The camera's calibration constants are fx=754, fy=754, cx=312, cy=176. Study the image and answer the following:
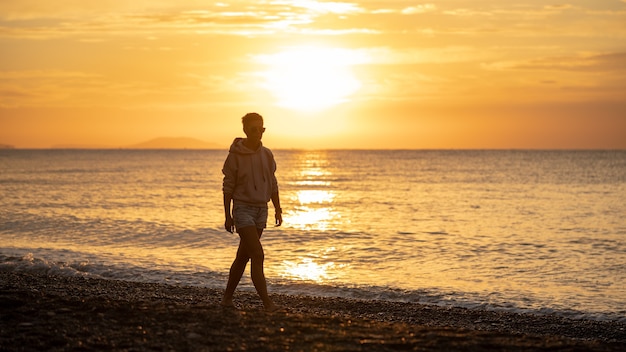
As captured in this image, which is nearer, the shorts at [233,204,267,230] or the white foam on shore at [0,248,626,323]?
the shorts at [233,204,267,230]

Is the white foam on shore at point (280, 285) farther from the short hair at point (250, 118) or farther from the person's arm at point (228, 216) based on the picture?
the short hair at point (250, 118)

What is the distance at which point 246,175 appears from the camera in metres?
9.04

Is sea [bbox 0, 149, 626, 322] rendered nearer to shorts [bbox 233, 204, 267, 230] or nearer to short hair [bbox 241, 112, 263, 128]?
shorts [bbox 233, 204, 267, 230]

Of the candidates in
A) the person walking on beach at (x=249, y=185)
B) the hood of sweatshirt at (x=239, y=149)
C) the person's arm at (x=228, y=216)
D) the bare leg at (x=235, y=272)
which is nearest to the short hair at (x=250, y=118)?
the person walking on beach at (x=249, y=185)

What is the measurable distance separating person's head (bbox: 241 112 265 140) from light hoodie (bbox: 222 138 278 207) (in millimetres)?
200

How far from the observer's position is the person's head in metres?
8.92

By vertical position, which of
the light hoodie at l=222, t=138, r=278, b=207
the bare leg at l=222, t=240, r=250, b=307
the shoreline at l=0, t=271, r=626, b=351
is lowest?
the shoreline at l=0, t=271, r=626, b=351

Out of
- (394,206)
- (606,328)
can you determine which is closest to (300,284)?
(606,328)

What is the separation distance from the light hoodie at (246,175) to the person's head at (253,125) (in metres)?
0.20

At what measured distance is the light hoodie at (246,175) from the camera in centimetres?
901

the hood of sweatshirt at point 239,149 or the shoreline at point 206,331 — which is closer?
the shoreline at point 206,331

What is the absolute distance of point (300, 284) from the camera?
14648 millimetres

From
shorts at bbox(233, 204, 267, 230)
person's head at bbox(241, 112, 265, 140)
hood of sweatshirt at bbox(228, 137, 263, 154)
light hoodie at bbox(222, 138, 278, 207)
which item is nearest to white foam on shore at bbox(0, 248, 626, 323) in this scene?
shorts at bbox(233, 204, 267, 230)

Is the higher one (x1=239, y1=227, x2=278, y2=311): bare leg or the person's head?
the person's head
